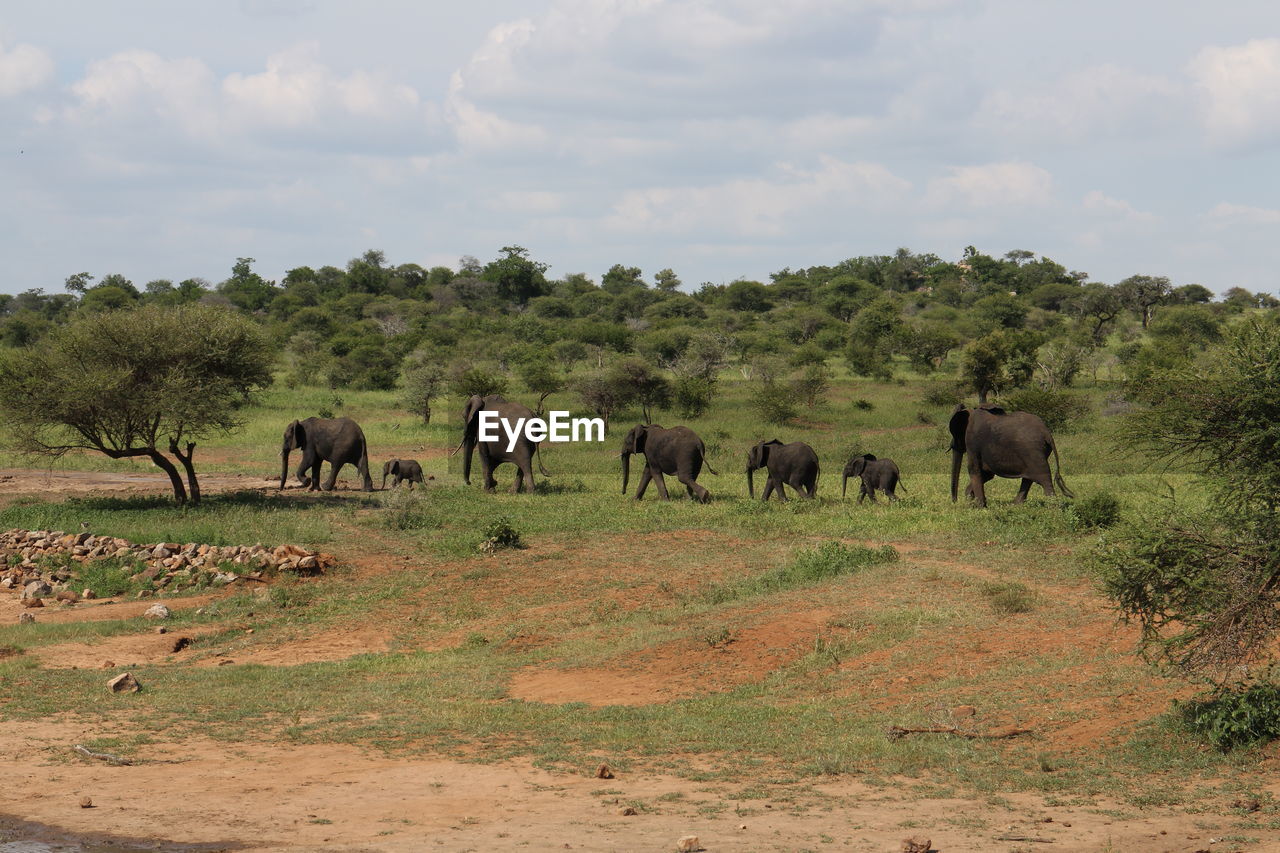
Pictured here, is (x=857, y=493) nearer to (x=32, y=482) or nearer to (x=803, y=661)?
(x=803, y=661)

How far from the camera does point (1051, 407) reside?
1421 inches

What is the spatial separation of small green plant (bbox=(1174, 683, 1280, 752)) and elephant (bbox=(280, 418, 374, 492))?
752 inches

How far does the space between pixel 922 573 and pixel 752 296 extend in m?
76.0

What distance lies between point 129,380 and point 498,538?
7.51 meters

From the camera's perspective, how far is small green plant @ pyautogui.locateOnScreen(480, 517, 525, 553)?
1917 cm

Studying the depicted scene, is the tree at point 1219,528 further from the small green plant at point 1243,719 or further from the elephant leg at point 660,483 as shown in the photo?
the elephant leg at point 660,483

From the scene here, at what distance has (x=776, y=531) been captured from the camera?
792 inches

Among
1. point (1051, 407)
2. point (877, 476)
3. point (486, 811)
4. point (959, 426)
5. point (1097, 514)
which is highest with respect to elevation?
point (1051, 407)

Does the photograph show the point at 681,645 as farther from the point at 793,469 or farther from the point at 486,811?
the point at 793,469

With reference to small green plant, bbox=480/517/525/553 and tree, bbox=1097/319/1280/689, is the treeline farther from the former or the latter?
small green plant, bbox=480/517/525/553

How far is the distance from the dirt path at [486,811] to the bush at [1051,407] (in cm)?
2856

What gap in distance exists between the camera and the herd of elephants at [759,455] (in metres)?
21.4

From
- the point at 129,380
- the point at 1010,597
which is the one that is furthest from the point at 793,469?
the point at 129,380

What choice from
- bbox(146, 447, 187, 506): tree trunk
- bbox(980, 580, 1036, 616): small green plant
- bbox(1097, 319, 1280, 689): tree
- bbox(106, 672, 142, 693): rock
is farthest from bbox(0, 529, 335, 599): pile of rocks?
bbox(1097, 319, 1280, 689): tree
